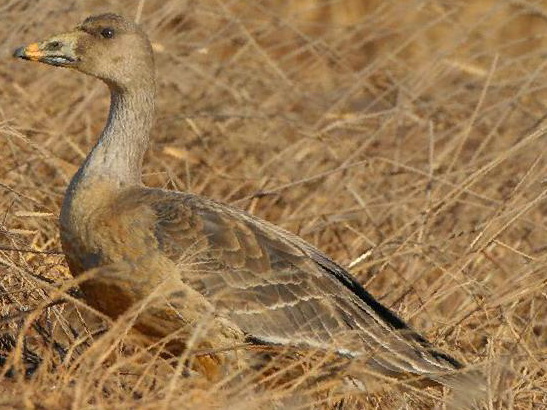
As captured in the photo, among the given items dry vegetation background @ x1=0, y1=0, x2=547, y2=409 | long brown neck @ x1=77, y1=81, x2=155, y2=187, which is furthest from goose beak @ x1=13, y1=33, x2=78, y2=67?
dry vegetation background @ x1=0, y1=0, x2=547, y2=409

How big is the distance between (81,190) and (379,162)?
3.14 metres

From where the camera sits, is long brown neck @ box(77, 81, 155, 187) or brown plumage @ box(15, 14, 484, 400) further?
long brown neck @ box(77, 81, 155, 187)

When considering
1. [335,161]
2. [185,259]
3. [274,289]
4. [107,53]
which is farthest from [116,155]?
[335,161]

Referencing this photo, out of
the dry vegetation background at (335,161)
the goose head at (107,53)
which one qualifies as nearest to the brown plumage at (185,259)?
the goose head at (107,53)

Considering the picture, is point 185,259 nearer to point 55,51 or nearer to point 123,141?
point 123,141

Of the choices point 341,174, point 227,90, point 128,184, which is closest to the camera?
point 128,184

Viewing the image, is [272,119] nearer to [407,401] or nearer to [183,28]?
[183,28]

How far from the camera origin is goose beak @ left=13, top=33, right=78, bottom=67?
6.35m

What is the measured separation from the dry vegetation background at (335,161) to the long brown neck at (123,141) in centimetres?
29

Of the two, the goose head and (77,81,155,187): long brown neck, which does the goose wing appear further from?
the goose head

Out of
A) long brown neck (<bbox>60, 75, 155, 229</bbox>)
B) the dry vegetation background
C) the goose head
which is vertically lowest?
the dry vegetation background

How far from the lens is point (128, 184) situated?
6.24 metres

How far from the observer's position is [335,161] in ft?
28.4

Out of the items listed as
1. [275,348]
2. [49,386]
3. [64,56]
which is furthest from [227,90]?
[49,386]
